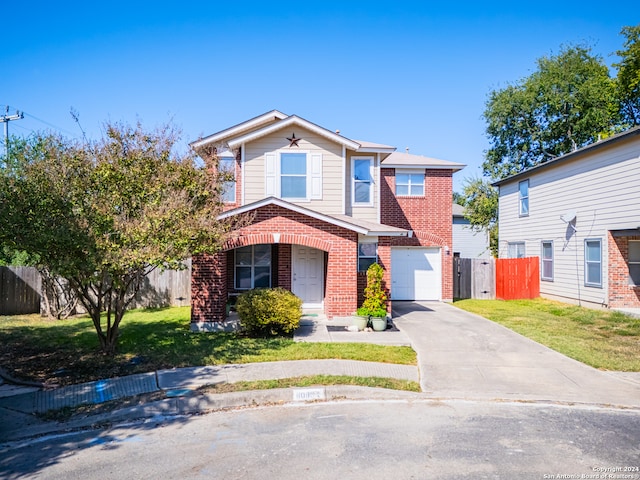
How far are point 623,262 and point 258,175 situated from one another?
12.9 metres

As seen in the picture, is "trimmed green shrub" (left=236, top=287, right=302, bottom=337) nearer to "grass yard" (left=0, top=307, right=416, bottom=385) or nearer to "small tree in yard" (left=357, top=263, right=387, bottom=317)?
"grass yard" (left=0, top=307, right=416, bottom=385)

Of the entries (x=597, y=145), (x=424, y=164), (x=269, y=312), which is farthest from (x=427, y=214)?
(x=269, y=312)

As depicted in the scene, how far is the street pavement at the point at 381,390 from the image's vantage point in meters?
7.01

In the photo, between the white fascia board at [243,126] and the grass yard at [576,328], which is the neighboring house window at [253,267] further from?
the grass yard at [576,328]

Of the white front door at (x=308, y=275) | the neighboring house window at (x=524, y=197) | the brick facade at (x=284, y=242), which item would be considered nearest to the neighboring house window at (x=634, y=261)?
the neighboring house window at (x=524, y=197)

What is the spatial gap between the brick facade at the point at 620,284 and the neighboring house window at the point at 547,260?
142 inches

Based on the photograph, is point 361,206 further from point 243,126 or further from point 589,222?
point 589,222

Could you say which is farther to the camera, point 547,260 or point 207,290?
point 547,260

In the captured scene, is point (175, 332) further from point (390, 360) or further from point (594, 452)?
point (594, 452)

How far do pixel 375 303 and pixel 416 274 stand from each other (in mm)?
7251

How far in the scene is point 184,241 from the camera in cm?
855

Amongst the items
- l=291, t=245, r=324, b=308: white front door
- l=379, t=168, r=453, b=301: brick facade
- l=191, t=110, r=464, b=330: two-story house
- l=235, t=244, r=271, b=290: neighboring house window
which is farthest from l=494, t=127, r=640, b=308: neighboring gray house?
l=235, t=244, r=271, b=290: neighboring house window

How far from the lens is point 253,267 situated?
15.5m

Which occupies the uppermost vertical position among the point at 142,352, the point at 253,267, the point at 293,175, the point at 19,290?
the point at 293,175
